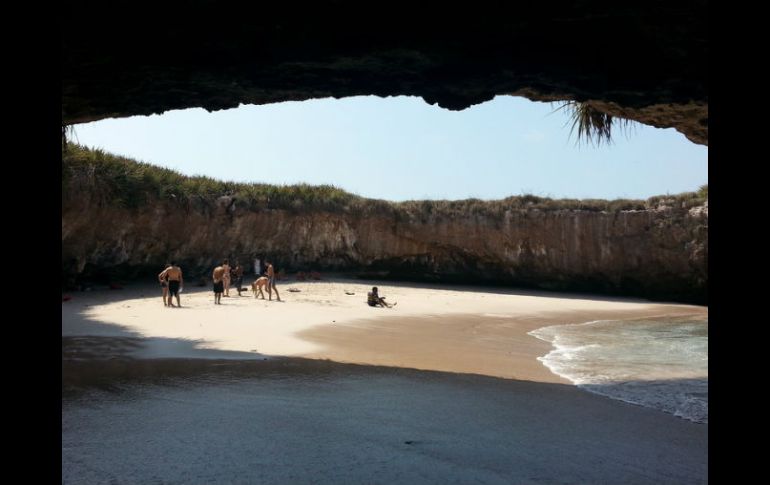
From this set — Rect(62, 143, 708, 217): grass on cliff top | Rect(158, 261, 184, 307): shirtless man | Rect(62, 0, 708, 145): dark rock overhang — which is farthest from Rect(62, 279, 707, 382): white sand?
Rect(62, 0, 708, 145): dark rock overhang

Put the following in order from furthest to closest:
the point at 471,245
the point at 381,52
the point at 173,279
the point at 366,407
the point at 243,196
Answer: the point at 471,245
the point at 243,196
the point at 173,279
the point at 366,407
the point at 381,52

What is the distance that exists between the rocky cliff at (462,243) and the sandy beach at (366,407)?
1013cm

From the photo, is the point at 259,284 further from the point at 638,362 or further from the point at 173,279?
the point at 638,362

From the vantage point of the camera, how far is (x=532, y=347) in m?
11.3

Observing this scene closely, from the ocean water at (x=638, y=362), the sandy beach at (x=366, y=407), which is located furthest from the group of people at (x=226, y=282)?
the ocean water at (x=638, y=362)

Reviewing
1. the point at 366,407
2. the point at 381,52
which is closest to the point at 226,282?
the point at 366,407

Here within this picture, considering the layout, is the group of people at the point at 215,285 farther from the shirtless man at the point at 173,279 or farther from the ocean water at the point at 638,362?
the ocean water at the point at 638,362

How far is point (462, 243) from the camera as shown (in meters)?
27.5

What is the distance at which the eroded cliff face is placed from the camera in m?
23.4

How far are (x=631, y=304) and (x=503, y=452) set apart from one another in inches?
828

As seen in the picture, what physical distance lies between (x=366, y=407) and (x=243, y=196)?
20147 millimetres

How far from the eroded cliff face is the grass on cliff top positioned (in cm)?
34
